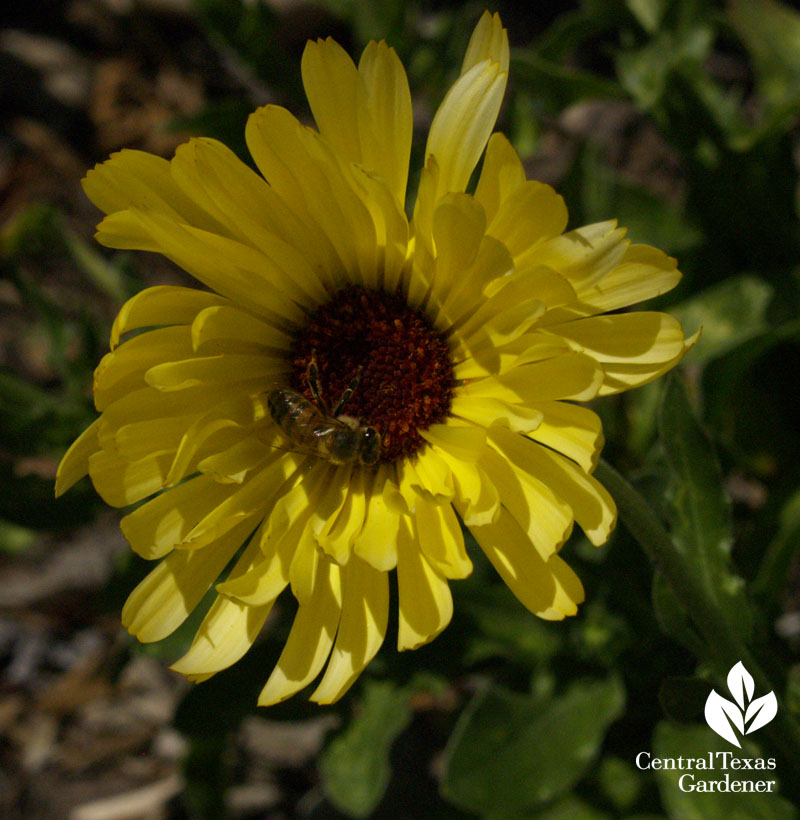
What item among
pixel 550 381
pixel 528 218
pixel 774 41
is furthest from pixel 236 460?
pixel 774 41

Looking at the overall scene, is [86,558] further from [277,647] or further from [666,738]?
[666,738]

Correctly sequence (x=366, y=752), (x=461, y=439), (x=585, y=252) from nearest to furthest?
(x=585, y=252)
(x=461, y=439)
(x=366, y=752)

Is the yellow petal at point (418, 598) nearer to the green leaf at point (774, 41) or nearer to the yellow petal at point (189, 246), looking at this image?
the yellow petal at point (189, 246)

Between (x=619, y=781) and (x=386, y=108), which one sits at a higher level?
(x=386, y=108)

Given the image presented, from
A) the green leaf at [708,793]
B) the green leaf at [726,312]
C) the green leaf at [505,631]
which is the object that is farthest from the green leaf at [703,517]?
the green leaf at [726,312]

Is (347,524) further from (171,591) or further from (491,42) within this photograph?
(491,42)

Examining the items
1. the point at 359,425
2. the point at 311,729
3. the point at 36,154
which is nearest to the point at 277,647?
the point at 311,729

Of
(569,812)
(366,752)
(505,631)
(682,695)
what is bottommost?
(569,812)

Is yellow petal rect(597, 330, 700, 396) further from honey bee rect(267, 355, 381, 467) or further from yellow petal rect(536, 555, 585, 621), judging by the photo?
honey bee rect(267, 355, 381, 467)
